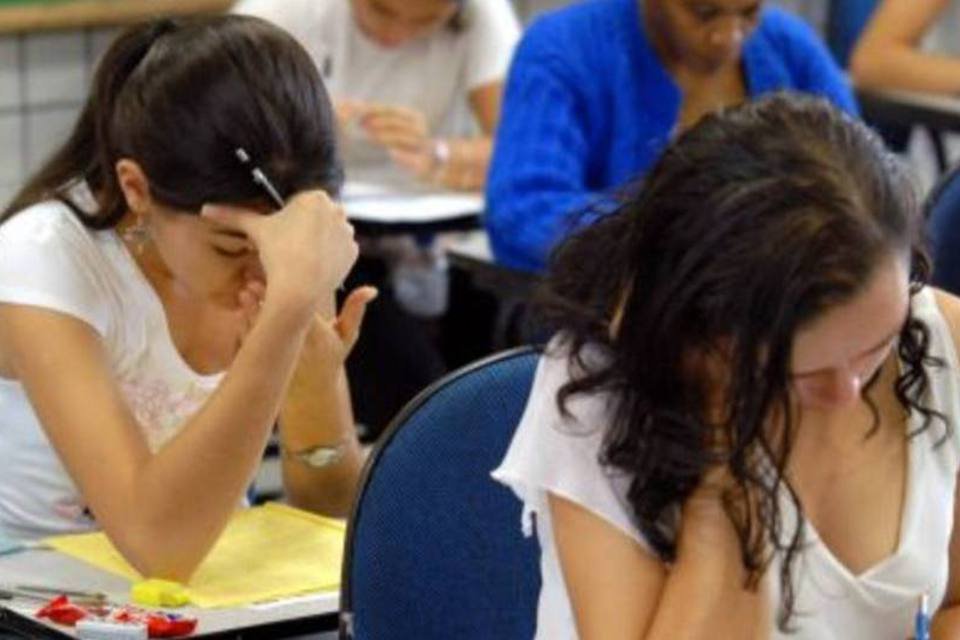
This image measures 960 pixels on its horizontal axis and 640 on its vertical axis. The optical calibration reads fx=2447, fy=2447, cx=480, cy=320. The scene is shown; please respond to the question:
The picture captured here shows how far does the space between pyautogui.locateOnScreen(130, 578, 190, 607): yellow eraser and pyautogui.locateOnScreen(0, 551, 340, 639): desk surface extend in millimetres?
16

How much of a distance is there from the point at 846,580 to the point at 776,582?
2.3 inches

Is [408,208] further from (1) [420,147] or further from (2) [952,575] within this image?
(2) [952,575]

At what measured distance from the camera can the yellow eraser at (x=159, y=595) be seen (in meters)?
2.23

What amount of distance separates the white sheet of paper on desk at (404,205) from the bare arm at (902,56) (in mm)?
1130

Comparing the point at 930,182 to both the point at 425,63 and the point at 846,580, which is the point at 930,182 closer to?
the point at 425,63

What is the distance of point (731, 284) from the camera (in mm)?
1726

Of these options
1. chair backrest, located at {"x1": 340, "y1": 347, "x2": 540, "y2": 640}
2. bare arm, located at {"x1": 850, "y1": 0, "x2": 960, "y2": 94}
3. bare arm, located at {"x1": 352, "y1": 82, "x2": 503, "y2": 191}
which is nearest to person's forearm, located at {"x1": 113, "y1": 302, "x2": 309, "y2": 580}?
chair backrest, located at {"x1": 340, "y1": 347, "x2": 540, "y2": 640}

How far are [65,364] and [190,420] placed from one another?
133mm

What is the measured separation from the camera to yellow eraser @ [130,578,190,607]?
2227 millimetres

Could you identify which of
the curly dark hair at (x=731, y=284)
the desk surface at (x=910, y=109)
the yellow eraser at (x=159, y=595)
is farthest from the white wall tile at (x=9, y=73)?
the curly dark hair at (x=731, y=284)

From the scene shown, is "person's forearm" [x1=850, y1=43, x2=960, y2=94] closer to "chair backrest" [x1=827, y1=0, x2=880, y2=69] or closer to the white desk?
"chair backrest" [x1=827, y1=0, x2=880, y2=69]

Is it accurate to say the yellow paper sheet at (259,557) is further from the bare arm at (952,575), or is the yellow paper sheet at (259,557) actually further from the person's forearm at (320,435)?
the bare arm at (952,575)

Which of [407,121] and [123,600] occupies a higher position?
[123,600]

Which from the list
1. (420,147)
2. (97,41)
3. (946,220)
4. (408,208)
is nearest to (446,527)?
(946,220)
